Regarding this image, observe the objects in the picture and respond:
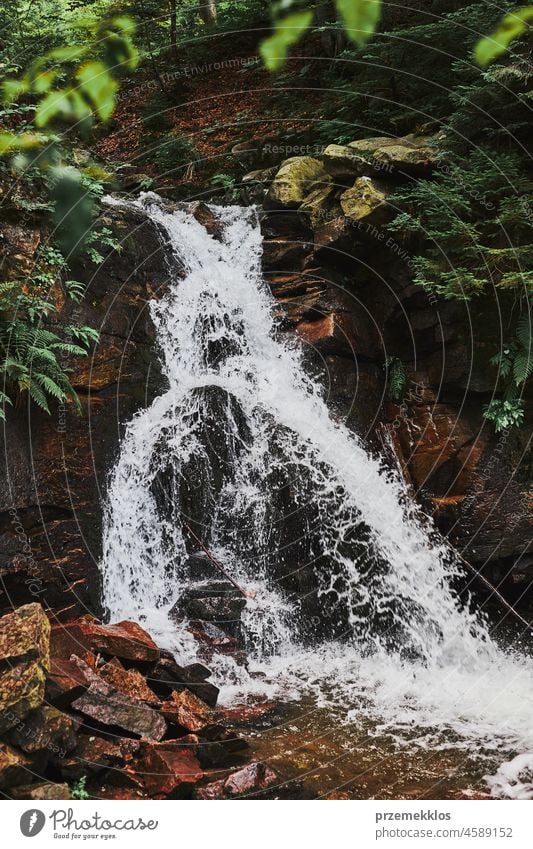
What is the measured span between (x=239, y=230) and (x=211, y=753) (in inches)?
399

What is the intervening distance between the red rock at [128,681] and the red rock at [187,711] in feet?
0.60

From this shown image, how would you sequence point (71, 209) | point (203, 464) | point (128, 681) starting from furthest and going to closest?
point (71, 209), point (203, 464), point (128, 681)

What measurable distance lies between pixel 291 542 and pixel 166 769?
428cm

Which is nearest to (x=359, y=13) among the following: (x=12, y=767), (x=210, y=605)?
(x=12, y=767)

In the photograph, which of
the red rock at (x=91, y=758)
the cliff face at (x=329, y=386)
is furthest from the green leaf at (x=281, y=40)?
the cliff face at (x=329, y=386)

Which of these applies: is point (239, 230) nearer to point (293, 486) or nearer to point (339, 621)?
point (293, 486)

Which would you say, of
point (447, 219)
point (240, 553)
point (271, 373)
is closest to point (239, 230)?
point (271, 373)

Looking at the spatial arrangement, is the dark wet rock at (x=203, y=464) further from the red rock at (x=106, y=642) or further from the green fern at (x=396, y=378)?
the green fern at (x=396, y=378)

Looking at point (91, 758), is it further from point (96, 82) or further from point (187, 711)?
point (96, 82)

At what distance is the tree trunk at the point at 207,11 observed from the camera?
17.7 metres

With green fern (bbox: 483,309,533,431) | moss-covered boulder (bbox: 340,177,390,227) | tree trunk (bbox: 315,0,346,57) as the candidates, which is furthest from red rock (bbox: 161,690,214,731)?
tree trunk (bbox: 315,0,346,57)

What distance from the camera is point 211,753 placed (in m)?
5.05

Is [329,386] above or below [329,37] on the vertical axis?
below
